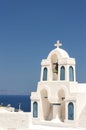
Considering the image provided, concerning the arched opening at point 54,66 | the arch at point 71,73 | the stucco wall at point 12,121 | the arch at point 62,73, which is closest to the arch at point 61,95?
the arch at point 62,73

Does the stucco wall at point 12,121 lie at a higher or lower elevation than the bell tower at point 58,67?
lower

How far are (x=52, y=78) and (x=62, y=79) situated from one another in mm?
1426

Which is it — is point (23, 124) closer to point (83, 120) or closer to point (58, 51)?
point (83, 120)

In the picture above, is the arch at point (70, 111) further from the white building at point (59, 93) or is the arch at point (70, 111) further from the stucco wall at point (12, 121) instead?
the stucco wall at point (12, 121)

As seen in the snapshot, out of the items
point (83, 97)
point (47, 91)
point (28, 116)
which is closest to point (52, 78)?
point (47, 91)

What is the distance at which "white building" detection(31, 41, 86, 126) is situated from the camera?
3169cm

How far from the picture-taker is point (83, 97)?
31.8 metres

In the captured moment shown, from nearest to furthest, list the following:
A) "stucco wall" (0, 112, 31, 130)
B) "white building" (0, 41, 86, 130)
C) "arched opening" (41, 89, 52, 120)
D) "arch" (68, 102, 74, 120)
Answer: "stucco wall" (0, 112, 31, 130)
"white building" (0, 41, 86, 130)
"arch" (68, 102, 74, 120)
"arched opening" (41, 89, 52, 120)

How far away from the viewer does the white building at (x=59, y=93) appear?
31688mm

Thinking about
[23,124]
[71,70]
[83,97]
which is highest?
[71,70]

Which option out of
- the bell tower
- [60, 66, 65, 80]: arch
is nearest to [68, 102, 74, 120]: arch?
the bell tower

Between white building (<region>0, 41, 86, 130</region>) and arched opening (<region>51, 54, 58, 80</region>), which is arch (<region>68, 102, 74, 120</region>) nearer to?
white building (<region>0, 41, 86, 130</region>)

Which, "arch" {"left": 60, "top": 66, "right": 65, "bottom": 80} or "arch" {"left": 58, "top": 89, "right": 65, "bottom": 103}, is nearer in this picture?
"arch" {"left": 60, "top": 66, "right": 65, "bottom": 80}

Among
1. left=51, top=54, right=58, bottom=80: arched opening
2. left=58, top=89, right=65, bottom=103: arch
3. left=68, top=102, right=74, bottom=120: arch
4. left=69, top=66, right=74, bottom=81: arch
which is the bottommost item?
left=68, top=102, right=74, bottom=120: arch
